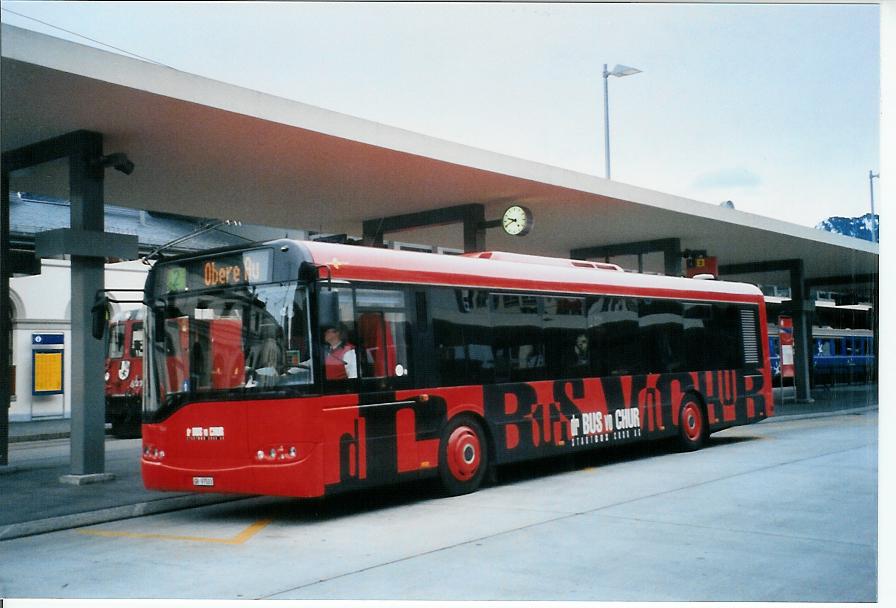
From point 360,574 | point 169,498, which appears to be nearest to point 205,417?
point 169,498

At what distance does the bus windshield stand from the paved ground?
4.80ft

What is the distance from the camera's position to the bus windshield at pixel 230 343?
32.3 feet

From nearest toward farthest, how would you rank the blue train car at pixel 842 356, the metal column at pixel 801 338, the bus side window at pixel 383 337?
the blue train car at pixel 842 356
the bus side window at pixel 383 337
the metal column at pixel 801 338

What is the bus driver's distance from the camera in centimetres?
998

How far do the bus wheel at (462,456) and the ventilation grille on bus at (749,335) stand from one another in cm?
714

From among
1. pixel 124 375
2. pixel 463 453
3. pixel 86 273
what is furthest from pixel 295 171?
pixel 124 375

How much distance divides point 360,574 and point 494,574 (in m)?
1.04

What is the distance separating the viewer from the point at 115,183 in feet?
51.3

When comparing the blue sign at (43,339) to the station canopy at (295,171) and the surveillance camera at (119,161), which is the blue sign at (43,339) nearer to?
the station canopy at (295,171)

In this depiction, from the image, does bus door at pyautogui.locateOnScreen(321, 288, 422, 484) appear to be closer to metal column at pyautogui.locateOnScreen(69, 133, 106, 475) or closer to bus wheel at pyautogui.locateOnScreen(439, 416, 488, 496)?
bus wheel at pyautogui.locateOnScreen(439, 416, 488, 496)

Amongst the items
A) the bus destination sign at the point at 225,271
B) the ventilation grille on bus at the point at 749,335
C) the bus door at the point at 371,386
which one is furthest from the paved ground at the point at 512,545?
the ventilation grille on bus at the point at 749,335

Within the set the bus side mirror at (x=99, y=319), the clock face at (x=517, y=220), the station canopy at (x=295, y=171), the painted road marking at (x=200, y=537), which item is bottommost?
the painted road marking at (x=200, y=537)

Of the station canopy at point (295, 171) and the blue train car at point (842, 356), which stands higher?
the station canopy at point (295, 171)

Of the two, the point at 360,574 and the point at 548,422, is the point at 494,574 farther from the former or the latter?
the point at 548,422
